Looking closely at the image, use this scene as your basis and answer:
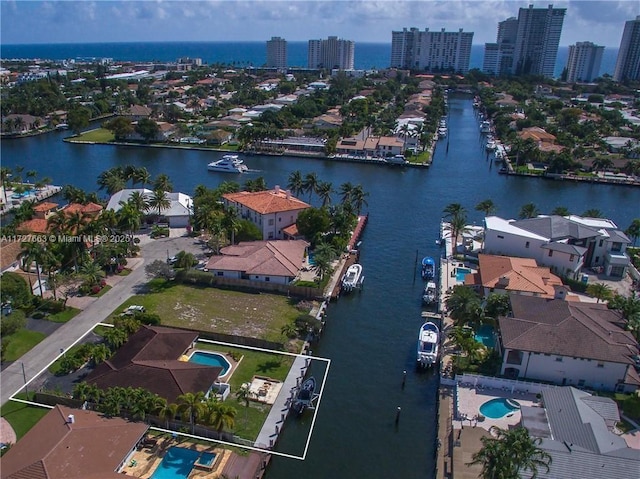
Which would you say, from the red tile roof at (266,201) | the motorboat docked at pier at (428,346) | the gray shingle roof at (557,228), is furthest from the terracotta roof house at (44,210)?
the gray shingle roof at (557,228)

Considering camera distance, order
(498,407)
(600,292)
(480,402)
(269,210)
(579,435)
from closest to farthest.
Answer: (579,435) → (498,407) → (480,402) → (600,292) → (269,210)

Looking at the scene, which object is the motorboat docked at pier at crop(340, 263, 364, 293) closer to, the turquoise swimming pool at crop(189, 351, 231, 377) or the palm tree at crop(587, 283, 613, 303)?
the turquoise swimming pool at crop(189, 351, 231, 377)

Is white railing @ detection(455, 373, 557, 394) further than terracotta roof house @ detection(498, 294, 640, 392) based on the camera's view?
No

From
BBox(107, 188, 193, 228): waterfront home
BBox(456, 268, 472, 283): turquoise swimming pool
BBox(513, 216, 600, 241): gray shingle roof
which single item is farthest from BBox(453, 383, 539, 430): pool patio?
BBox(107, 188, 193, 228): waterfront home

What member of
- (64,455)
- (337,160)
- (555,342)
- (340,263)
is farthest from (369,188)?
(64,455)

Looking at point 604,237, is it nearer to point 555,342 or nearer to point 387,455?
point 555,342

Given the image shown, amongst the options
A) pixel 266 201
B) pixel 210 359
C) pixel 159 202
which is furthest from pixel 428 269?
pixel 159 202

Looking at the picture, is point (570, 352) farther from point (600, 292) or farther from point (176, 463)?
point (176, 463)
